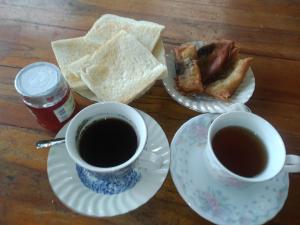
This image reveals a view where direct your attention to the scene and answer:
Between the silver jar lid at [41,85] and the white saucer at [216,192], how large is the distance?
11.1 inches

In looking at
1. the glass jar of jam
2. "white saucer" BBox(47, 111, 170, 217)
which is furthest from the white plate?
the glass jar of jam

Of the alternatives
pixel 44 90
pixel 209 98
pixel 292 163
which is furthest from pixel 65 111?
pixel 292 163

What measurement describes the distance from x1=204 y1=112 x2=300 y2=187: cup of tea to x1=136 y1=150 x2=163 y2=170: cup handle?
0.11 m

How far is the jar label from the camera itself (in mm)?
727

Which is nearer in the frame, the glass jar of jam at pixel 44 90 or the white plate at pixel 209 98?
the glass jar of jam at pixel 44 90

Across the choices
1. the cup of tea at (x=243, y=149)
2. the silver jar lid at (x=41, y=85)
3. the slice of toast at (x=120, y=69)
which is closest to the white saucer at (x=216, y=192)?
the cup of tea at (x=243, y=149)

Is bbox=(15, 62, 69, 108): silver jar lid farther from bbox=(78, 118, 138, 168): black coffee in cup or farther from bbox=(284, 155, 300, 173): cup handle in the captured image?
bbox=(284, 155, 300, 173): cup handle

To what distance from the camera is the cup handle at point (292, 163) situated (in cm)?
66

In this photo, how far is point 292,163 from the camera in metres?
0.67

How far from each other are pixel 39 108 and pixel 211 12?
0.64 m

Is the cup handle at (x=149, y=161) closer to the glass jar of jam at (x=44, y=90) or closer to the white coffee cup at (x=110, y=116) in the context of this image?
the white coffee cup at (x=110, y=116)

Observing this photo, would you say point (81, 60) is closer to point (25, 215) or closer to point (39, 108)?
point (39, 108)

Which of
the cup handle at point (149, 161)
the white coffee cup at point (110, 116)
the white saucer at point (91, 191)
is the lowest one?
the white saucer at point (91, 191)

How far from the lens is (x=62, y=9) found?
104 cm
